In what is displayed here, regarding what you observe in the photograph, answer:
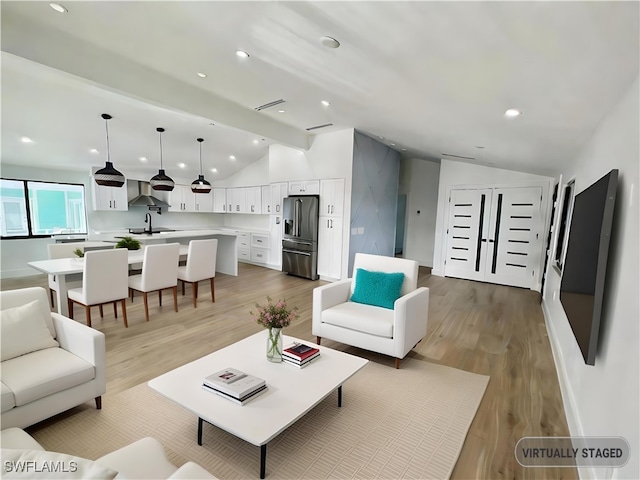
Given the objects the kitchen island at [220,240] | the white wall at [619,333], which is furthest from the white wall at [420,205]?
the white wall at [619,333]

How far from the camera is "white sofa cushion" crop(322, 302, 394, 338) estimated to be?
9.30 ft

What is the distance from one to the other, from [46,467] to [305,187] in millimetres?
5993

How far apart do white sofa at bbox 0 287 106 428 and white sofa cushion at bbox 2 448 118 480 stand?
138 centimetres

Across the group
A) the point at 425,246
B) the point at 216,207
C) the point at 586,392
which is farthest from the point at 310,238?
the point at 586,392

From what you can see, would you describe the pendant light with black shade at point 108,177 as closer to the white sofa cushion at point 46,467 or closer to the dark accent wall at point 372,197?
the dark accent wall at point 372,197

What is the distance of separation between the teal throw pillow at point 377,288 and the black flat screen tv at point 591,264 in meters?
1.40

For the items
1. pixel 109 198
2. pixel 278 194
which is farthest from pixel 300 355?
pixel 109 198

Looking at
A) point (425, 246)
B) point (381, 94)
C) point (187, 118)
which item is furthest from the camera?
point (425, 246)

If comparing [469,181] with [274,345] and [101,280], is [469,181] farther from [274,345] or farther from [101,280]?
[101,280]

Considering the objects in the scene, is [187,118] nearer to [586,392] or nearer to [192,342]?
[192,342]

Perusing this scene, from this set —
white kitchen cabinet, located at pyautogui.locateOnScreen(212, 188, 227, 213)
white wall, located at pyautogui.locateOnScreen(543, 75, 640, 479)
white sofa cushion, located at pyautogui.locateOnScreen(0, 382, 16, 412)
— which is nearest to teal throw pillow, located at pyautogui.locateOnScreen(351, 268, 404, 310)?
white wall, located at pyautogui.locateOnScreen(543, 75, 640, 479)

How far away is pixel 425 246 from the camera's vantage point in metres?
8.27

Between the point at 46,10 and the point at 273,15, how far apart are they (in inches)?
75.6

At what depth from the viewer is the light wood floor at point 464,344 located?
2.07 m
